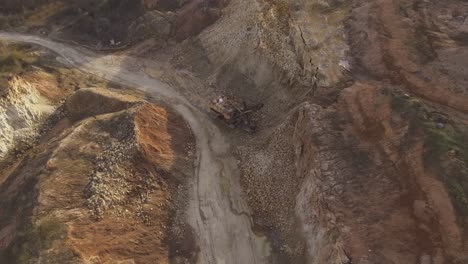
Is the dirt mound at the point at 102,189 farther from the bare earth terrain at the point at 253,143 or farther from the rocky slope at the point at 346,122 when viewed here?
the rocky slope at the point at 346,122

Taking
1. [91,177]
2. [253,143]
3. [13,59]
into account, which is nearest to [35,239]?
[91,177]

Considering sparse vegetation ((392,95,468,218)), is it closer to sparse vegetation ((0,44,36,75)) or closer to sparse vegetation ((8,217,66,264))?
sparse vegetation ((8,217,66,264))

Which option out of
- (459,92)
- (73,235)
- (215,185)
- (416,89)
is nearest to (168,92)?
(215,185)

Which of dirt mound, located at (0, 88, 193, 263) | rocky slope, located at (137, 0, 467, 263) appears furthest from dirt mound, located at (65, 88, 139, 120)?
rocky slope, located at (137, 0, 467, 263)

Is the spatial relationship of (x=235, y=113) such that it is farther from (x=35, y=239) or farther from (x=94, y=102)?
(x=35, y=239)

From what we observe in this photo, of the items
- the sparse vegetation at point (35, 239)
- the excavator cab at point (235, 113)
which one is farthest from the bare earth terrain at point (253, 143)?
the excavator cab at point (235, 113)

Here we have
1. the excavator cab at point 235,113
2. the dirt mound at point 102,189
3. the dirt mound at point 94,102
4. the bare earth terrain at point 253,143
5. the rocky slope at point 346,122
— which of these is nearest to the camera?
the rocky slope at point 346,122
